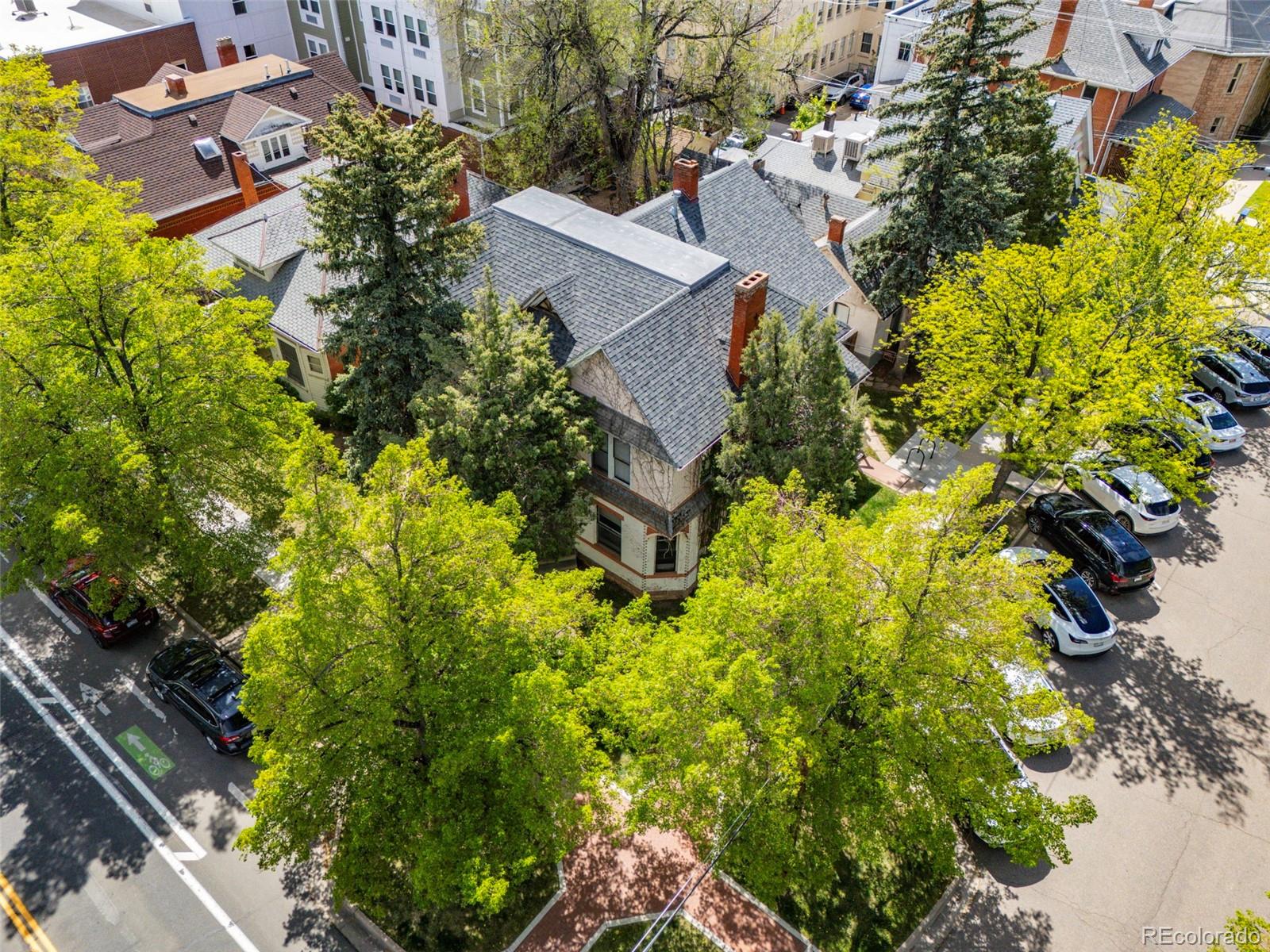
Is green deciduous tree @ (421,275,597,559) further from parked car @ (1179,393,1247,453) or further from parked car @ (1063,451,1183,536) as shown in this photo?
parked car @ (1179,393,1247,453)

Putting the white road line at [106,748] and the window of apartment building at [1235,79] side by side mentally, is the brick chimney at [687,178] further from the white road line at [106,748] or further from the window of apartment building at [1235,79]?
the window of apartment building at [1235,79]

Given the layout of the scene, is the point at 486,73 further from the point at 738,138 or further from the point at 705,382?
the point at 705,382

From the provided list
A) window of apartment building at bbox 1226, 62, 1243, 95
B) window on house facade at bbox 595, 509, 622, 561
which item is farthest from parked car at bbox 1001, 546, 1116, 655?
window of apartment building at bbox 1226, 62, 1243, 95

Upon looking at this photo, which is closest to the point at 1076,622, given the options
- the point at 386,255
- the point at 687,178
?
the point at 687,178

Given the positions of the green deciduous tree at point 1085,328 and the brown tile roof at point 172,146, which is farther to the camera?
the brown tile roof at point 172,146

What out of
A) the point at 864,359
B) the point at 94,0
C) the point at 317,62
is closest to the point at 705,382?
the point at 864,359

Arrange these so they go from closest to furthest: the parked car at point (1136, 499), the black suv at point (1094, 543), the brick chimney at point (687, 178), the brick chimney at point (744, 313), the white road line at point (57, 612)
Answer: the brick chimney at point (744, 313)
the white road line at point (57, 612)
the black suv at point (1094, 543)
the parked car at point (1136, 499)
the brick chimney at point (687, 178)

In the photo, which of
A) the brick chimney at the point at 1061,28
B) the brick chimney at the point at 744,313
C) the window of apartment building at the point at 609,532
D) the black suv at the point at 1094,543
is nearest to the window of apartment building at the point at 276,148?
the window of apartment building at the point at 609,532
